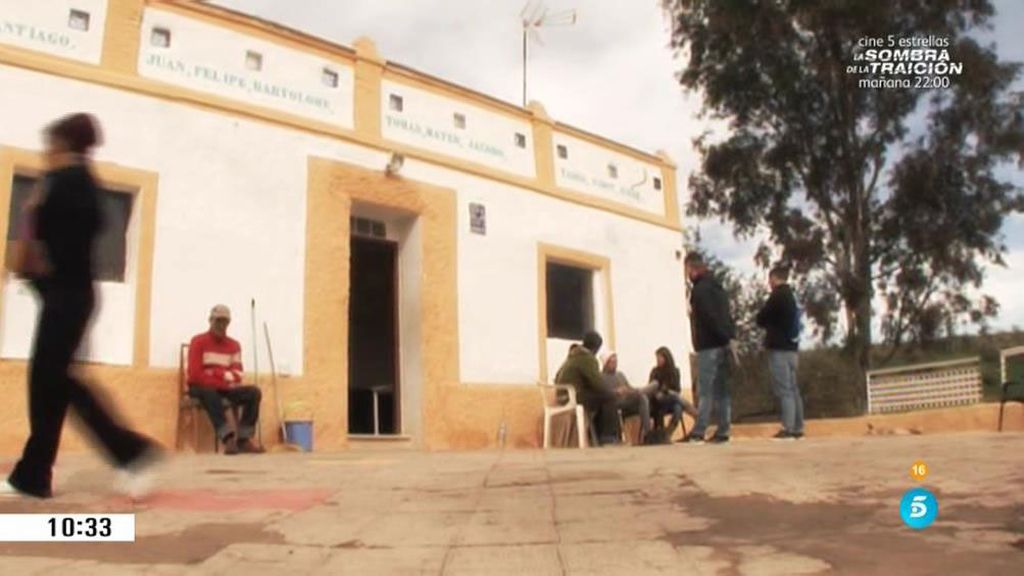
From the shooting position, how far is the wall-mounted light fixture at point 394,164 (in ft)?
34.4

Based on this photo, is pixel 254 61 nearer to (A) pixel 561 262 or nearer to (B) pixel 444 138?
(B) pixel 444 138

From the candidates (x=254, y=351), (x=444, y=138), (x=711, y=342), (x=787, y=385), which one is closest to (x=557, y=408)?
(x=711, y=342)

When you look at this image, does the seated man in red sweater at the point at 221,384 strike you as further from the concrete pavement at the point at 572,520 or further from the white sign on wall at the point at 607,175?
the white sign on wall at the point at 607,175

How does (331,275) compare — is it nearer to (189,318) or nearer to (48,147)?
(189,318)

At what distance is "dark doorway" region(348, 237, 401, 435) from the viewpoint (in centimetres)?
1078

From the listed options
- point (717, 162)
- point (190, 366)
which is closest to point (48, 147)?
point (190, 366)

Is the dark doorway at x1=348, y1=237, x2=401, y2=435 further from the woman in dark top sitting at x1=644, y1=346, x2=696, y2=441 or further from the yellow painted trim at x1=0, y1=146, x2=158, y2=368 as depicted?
the woman in dark top sitting at x1=644, y1=346, x2=696, y2=441

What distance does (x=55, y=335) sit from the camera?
11.5 feet

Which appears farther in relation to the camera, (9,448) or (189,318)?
(189,318)

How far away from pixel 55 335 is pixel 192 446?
5.25m

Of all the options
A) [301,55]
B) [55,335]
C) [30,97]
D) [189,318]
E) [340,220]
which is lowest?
[55,335]

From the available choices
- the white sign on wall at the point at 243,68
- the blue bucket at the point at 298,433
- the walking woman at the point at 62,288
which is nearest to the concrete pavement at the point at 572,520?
the walking woman at the point at 62,288

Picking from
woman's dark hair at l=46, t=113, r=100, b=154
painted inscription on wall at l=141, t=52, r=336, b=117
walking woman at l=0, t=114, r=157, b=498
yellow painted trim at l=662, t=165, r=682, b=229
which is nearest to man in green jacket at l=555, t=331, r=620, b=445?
painted inscription on wall at l=141, t=52, r=336, b=117

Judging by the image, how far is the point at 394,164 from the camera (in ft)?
34.4
